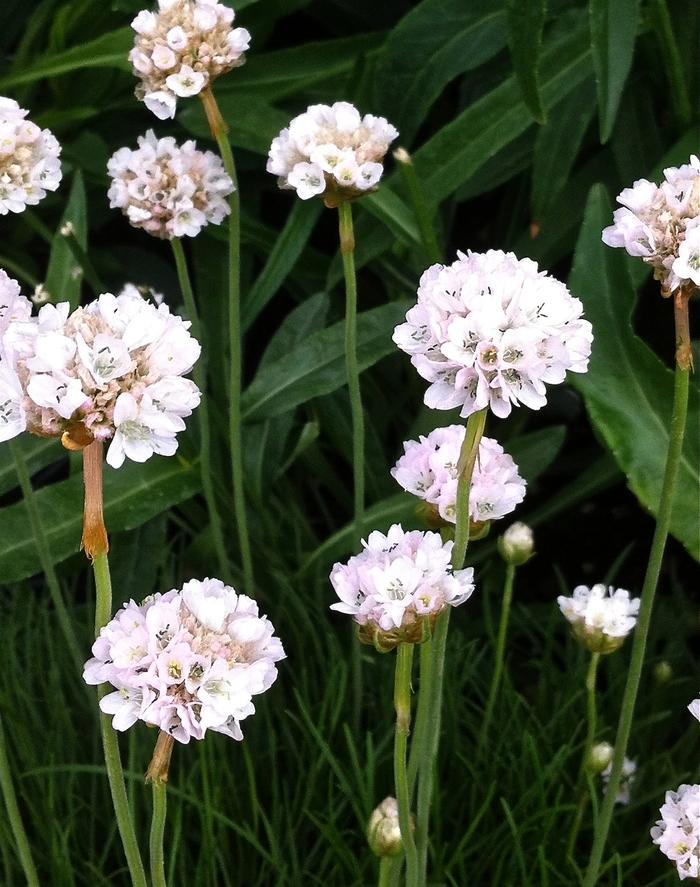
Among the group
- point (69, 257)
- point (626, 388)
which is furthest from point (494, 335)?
point (69, 257)

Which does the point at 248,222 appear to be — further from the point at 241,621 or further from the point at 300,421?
the point at 241,621

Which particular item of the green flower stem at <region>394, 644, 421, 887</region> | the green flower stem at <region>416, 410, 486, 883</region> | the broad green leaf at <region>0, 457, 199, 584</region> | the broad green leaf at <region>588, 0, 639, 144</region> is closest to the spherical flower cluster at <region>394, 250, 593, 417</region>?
the green flower stem at <region>416, 410, 486, 883</region>

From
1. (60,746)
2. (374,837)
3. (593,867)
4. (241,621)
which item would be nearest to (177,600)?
(241,621)

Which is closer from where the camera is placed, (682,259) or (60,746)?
(682,259)

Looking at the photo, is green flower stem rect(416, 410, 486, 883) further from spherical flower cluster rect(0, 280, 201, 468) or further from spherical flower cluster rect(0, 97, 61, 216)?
spherical flower cluster rect(0, 97, 61, 216)

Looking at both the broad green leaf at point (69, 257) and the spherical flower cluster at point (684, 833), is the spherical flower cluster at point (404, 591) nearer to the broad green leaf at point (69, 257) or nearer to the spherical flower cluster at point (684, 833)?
the spherical flower cluster at point (684, 833)

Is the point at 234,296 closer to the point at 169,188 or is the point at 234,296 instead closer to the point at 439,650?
the point at 169,188
